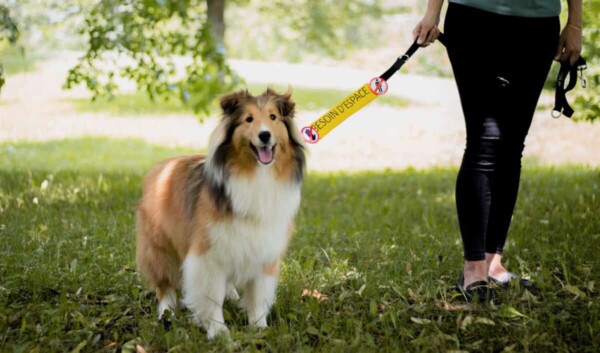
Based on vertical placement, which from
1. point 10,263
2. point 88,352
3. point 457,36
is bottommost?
point 10,263

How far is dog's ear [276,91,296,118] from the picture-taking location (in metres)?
3.55

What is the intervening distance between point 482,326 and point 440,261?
1297mm

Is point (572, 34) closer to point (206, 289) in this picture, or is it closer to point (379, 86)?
point (379, 86)

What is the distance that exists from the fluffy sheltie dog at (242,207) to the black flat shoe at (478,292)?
96cm

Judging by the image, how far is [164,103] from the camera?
17719 mm

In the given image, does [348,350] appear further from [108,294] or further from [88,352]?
[108,294]

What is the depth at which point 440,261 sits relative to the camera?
4574 millimetres

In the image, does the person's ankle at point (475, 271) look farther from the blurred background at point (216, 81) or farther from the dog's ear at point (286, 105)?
the blurred background at point (216, 81)

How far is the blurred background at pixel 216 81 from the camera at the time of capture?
7.68 meters

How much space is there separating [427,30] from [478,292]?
1339 mm

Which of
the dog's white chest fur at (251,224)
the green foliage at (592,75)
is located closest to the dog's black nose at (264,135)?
the dog's white chest fur at (251,224)

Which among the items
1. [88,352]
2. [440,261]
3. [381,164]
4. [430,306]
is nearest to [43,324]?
[88,352]

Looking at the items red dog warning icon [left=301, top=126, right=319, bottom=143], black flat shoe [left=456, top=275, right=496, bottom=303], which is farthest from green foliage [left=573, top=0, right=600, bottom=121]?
red dog warning icon [left=301, top=126, right=319, bottom=143]

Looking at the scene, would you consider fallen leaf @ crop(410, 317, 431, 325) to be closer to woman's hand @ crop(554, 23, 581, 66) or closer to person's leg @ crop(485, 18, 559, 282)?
person's leg @ crop(485, 18, 559, 282)
